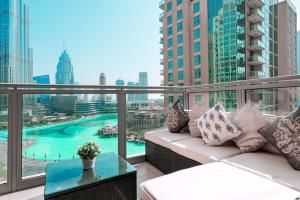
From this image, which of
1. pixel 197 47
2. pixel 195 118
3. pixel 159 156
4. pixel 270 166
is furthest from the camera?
pixel 197 47

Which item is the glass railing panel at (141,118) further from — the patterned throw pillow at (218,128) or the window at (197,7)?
the window at (197,7)

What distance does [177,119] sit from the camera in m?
2.63

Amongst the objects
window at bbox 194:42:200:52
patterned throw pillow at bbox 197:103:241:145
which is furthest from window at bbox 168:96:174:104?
window at bbox 194:42:200:52

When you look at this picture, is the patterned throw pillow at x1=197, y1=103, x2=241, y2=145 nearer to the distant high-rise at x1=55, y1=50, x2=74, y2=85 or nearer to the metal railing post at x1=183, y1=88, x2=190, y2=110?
the metal railing post at x1=183, y1=88, x2=190, y2=110

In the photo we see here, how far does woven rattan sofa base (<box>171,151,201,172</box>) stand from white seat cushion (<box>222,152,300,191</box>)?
14.5 inches

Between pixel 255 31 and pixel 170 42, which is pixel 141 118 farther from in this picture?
pixel 170 42

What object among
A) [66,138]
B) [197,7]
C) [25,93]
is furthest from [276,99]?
[197,7]

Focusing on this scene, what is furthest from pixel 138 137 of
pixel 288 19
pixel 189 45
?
pixel 288 19

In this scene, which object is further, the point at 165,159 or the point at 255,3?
the point at 255,3

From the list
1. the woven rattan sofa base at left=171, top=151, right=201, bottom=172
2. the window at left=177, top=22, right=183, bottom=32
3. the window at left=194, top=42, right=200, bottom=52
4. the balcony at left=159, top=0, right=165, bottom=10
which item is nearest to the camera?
the woven rattan sofa base at left=171, top=151, right=201, bottom=172

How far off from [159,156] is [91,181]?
4.12 feet

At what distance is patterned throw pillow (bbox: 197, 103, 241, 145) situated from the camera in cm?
185

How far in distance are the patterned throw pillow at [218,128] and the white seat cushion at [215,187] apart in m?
0.64

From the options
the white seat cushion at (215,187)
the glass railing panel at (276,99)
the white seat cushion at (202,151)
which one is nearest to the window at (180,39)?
the glass railing panel at (276,99)
